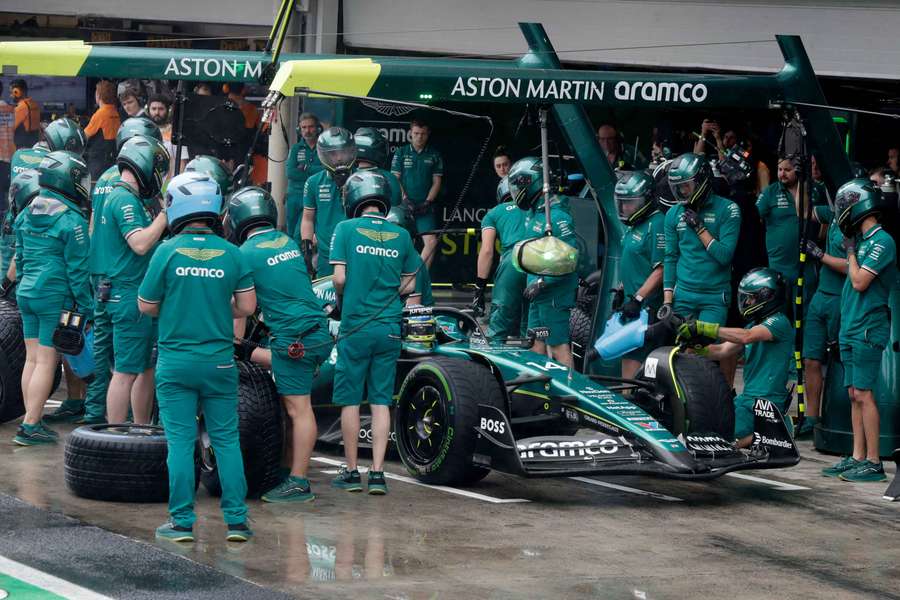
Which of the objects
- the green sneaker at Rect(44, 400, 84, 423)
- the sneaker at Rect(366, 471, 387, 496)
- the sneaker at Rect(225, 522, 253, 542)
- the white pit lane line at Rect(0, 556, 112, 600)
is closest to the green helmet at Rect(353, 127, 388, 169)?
the green sneaker at Rect(44, 400, 84, 423)

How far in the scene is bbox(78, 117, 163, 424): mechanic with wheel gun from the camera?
34.1ft

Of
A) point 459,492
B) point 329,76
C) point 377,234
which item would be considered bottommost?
point 459,492

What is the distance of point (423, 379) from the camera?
32.0ft

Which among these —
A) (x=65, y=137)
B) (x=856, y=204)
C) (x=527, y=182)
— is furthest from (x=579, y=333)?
(x=65, y=137)

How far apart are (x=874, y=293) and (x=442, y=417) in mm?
3248

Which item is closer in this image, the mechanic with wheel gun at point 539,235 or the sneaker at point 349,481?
the sneaker at point 349,481

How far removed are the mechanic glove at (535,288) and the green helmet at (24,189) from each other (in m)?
3.79

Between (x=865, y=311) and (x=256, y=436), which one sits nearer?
(x=256, y=436)

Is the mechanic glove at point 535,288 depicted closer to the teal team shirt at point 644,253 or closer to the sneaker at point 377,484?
the teal team shirt at point 644,253

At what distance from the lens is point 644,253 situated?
41.1 feet

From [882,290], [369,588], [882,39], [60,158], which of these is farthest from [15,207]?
[882,39]

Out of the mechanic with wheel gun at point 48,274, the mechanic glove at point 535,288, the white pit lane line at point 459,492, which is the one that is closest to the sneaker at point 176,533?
the white pit lane line at point 459,492

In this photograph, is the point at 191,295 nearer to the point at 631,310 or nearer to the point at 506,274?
the point at 631,310

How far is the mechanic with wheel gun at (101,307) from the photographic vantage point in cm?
1038
